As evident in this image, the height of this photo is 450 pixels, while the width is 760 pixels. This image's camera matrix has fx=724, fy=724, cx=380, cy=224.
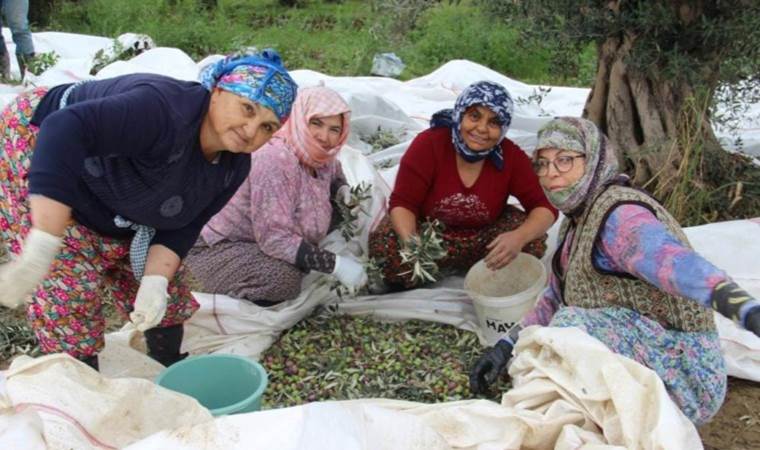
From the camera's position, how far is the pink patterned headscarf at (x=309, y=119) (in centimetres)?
283

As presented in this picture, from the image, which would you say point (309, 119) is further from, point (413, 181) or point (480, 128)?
point (480, 128)

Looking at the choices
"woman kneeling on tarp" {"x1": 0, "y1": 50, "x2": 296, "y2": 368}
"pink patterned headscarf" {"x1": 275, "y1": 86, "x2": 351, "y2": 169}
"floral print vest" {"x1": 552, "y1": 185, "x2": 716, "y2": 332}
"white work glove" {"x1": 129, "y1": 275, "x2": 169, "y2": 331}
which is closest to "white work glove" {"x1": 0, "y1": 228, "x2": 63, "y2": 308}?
"woman kneeling on tarp" {"x1": 0, "y1": 50, "x2": 296, "y2": 368}

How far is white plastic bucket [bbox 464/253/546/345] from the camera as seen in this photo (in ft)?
8.75

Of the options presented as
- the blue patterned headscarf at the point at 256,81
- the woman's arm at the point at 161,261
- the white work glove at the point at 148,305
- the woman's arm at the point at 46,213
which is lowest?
the white work glove at the point at 148,305

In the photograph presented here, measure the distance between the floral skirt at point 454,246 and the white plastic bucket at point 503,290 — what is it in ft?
0.47

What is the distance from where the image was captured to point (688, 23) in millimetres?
2980

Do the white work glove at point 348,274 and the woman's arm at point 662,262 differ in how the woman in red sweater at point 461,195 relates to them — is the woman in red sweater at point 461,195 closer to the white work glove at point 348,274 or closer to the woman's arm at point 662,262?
the white work glove at point 348,274

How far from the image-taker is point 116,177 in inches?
77.9

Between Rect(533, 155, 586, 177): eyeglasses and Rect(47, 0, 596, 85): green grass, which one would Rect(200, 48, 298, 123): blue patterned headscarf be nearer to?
Rect(533, 155, 586, 177): eyeglasses

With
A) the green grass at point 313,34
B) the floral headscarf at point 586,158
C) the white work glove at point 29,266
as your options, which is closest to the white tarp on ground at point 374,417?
the white work glove at point 29,266

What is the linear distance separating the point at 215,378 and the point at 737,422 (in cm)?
174

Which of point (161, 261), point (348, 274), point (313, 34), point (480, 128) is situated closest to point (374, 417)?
point (161, 261)

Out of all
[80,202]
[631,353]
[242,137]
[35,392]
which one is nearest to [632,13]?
[631,353]

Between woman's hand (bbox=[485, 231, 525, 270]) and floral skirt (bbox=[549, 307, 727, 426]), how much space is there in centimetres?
76
